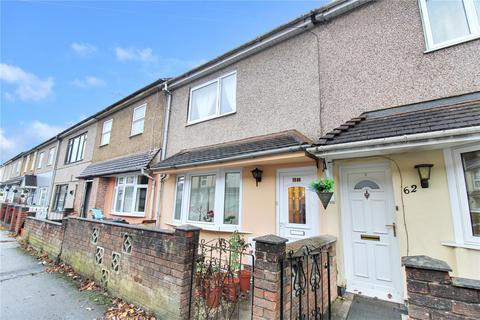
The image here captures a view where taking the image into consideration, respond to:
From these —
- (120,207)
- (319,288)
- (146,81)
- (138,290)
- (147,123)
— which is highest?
(146,81)

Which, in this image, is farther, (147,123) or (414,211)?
(147,123)

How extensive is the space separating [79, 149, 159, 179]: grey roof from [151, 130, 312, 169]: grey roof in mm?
1353

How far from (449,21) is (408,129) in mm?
2965

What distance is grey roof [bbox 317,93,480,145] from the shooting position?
12.7 ft

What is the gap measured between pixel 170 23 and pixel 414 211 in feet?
41.9

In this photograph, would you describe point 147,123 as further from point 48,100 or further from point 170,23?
point 48,100

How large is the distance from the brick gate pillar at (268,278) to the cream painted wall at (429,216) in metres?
3.11

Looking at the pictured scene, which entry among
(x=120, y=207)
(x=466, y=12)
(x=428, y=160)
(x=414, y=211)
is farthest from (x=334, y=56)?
(x=120, y=207)

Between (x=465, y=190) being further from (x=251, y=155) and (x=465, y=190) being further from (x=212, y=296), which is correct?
(x=212, y=296)

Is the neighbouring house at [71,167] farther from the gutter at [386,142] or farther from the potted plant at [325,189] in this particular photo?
the gutter at [386,142]

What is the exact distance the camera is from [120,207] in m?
11.9

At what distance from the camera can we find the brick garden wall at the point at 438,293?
6.26 ft

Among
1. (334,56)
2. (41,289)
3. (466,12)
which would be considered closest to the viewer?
(466,12)

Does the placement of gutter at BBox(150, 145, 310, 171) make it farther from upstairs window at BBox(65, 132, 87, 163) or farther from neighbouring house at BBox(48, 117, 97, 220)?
upstairs window at BBox(65, 132, 87, 163)
